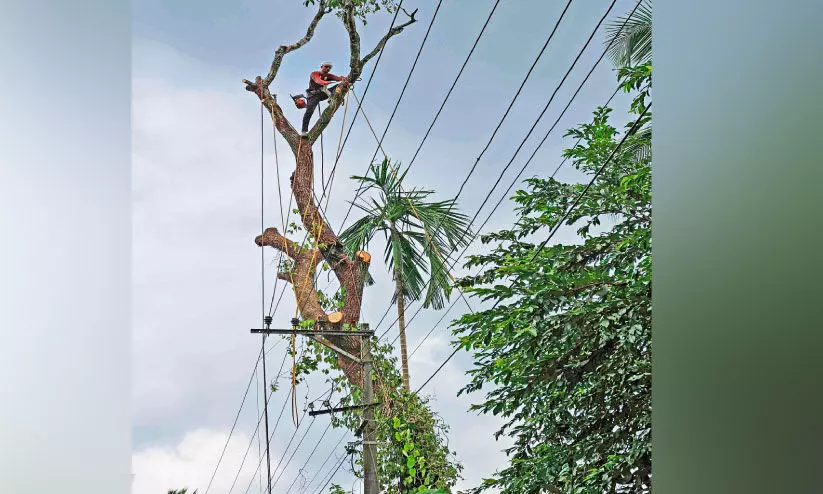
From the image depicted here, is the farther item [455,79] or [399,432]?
[399,432]

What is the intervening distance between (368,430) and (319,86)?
2.73m

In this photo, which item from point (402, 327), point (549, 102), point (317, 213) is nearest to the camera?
point (549, 102)

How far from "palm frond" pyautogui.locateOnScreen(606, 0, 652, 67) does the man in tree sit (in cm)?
235

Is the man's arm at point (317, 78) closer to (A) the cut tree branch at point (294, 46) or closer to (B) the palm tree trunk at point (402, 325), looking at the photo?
(A) the cut tree branch at point (294, 46)

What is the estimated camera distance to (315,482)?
5.11 metres

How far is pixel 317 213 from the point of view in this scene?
19.6 ft

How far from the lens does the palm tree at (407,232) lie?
5648 millimetres

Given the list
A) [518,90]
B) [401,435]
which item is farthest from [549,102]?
[401,435]

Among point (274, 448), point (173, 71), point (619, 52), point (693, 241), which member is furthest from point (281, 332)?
point (619, 52)

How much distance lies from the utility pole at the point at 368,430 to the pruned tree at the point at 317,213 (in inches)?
19.5

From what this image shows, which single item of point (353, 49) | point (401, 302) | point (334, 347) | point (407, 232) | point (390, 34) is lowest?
point (334, 347)

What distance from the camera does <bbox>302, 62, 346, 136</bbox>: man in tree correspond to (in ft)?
18.5

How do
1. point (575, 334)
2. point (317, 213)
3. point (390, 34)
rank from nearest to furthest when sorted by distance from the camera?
point (575, 334) → point (390, 34) → point (317, 213)

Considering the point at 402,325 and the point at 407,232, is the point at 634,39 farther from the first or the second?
the point at 402,325
